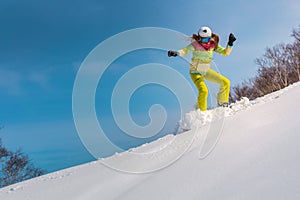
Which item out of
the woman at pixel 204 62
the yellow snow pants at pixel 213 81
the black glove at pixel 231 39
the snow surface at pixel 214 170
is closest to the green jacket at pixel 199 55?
the woman at pixel 204 62

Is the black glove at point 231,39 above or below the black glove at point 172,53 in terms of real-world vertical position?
below

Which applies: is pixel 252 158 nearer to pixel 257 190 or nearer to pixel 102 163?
pixel 257 190

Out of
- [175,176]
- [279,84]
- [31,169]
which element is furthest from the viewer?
[279,84]

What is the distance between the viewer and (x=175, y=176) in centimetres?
229

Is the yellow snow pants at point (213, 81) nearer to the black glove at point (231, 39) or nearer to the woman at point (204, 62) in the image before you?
the woman at point (204, 62)

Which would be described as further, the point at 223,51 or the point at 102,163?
the point at 223,51

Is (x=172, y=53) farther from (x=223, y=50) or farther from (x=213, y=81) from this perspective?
(x=223, y=50)

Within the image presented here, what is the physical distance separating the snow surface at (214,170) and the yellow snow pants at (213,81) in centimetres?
138

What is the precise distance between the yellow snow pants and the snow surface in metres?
1.38

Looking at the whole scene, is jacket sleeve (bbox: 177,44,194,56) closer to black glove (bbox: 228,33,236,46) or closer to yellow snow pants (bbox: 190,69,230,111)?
yellow snow pants (bbox: 190,69,230,111)

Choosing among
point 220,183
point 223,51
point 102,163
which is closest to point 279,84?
point 223,51

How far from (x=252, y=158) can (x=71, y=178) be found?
2.53 meters

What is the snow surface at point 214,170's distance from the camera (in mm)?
1671

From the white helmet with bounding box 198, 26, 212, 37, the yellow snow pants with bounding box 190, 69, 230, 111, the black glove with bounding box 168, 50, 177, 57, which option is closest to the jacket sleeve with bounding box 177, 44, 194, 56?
the black glove with bounding box 168, 50, 177, 57
